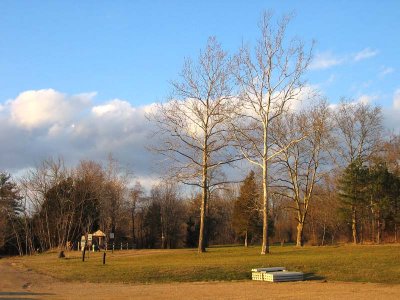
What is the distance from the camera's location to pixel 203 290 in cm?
1620

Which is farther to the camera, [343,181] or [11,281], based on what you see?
[343,181]

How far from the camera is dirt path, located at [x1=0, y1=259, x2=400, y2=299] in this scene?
574 inches

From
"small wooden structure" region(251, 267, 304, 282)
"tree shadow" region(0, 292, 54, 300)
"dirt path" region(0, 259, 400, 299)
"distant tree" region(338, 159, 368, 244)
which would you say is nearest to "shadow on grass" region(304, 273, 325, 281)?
"small wooden structure" region(251, 267, 304, 282)

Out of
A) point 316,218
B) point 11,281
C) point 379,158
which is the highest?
point 379,158

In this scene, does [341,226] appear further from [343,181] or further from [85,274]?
[85,274]

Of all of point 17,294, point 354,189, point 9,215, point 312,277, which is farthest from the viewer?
point 9,215

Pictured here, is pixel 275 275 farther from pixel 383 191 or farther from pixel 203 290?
pixel 383 191

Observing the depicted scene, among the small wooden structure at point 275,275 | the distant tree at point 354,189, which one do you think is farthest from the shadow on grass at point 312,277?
the distant tree at point 354,189

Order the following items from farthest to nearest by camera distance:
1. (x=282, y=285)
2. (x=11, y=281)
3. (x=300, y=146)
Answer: (x=300, y=146) → (x=11, y=281) → (x=282, y=285)

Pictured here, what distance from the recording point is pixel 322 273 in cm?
2052

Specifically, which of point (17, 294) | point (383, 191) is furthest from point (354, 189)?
point (17, 294)

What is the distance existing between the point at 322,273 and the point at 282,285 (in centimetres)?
363

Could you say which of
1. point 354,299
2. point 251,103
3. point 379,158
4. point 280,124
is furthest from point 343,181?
point 354,299

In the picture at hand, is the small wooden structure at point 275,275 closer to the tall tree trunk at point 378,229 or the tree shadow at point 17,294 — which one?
the tree shadow at point 17,294
